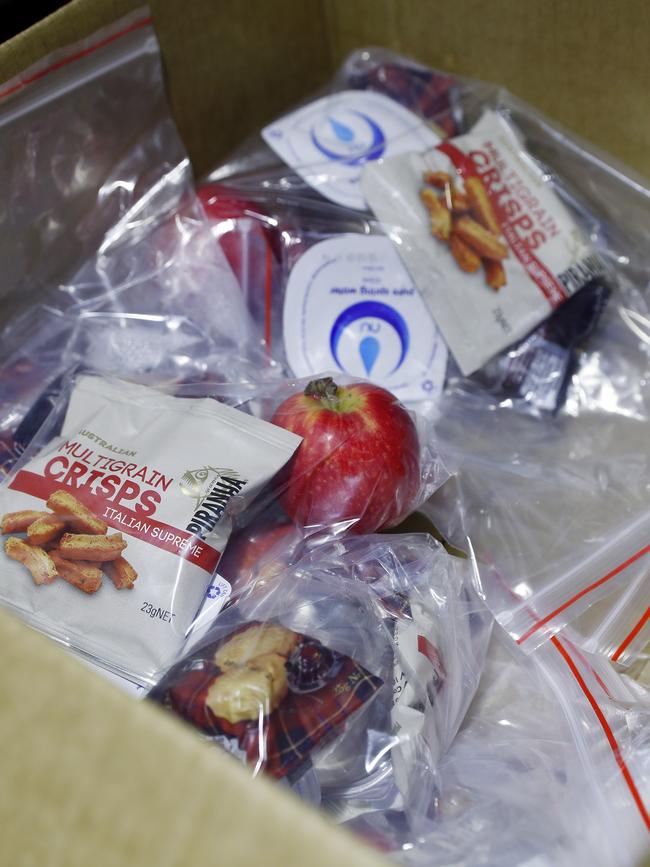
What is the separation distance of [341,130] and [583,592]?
55cm

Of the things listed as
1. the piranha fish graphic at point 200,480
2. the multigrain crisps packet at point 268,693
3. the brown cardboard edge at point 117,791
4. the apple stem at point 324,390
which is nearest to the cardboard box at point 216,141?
the brown cardboard edge at point 117,791

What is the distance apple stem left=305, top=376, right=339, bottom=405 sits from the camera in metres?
0.69

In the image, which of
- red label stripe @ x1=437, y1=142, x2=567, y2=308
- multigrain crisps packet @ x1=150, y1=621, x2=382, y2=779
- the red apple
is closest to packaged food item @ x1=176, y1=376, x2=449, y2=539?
the red apple

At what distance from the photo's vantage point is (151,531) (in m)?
0.60

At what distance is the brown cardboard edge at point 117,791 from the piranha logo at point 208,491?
23cm

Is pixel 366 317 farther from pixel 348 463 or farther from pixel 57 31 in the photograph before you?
pixel 57 31

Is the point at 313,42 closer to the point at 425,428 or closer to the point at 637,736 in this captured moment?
the point at 425,428

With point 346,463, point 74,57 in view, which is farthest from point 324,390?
point 74,57

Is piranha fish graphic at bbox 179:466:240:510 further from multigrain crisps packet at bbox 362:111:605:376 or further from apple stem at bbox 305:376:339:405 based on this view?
multigrain crisps packet at bbox 362:111:605:376

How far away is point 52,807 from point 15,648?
68 millimetres

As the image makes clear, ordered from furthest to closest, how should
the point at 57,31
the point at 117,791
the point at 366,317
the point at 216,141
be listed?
the point at 216,141
the point at 366,317
the point at 57,31
the point at 117,791

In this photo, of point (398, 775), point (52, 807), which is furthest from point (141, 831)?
point (398, 775)

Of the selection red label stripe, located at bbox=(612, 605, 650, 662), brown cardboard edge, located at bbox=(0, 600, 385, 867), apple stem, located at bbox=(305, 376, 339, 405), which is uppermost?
brown cardboard edge, located at bbox=(0, 600, 385, 867)

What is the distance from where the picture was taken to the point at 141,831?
1.10 feet
